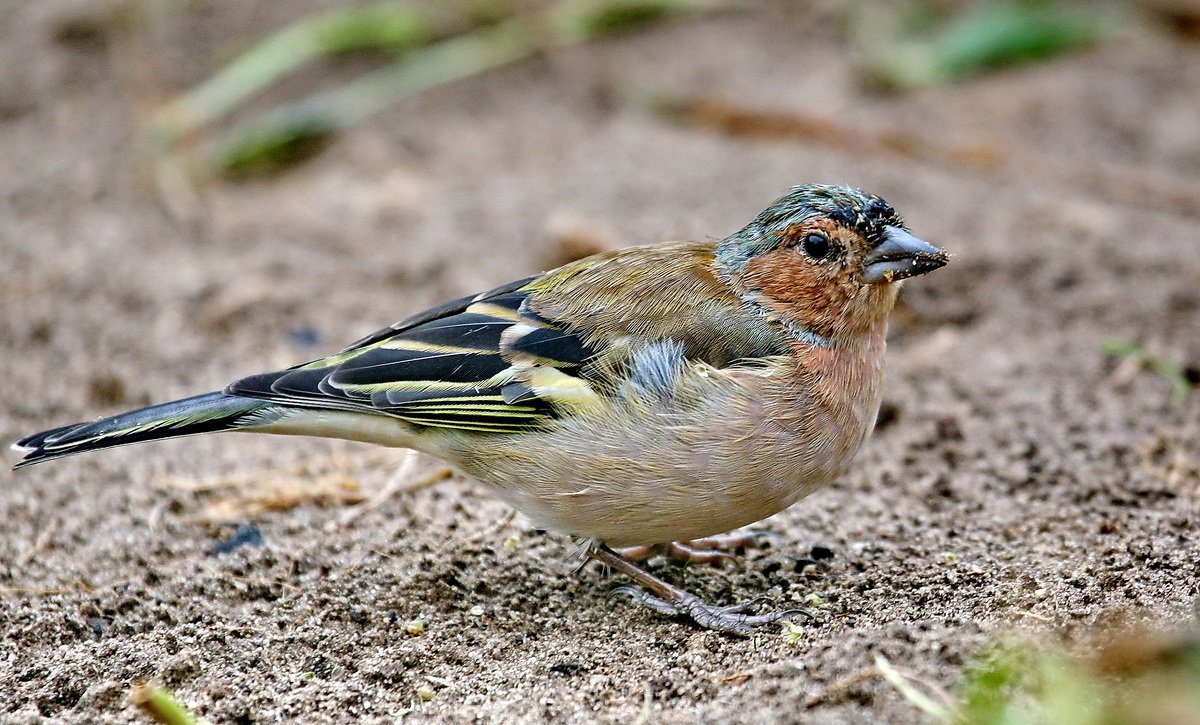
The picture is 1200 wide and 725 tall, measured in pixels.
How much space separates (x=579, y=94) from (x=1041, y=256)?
3405 millimetres

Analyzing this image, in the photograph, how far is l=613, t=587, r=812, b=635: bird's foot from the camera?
3.62 metres

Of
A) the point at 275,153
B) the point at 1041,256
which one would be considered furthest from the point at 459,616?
the point at 275,153

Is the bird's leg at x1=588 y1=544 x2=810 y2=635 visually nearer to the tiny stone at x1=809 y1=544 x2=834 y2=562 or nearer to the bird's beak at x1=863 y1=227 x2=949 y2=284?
the tiny stone at x1=809 y1=544 x2=834 y2=562

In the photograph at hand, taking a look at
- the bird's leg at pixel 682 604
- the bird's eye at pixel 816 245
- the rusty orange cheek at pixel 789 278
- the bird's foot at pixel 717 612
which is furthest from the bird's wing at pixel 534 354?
the bird's foot at pixel 717 612

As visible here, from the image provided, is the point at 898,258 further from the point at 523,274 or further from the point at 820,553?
the point at 523,274

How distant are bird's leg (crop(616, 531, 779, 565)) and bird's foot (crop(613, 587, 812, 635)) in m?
0.33

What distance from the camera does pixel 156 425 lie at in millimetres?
3756

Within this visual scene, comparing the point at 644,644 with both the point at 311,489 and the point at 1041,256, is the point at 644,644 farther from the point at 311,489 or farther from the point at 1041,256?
the point at 1041,256

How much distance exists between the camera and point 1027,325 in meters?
5.65

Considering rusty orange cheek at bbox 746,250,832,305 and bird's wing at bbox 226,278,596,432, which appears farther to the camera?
rusty orange cheek at bbox 746,250,832,305

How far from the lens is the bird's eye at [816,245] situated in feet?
13.0

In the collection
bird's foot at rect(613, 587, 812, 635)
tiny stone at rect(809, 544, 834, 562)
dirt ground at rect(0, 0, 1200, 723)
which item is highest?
dirt ground at rect(0, 0, 1200, 723)

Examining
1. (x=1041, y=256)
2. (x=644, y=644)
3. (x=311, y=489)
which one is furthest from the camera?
(x=1041, y=256)

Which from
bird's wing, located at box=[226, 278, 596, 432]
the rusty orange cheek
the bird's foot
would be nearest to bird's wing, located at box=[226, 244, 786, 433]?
bird's wing, located at box=[226, 278, 596, 432]
